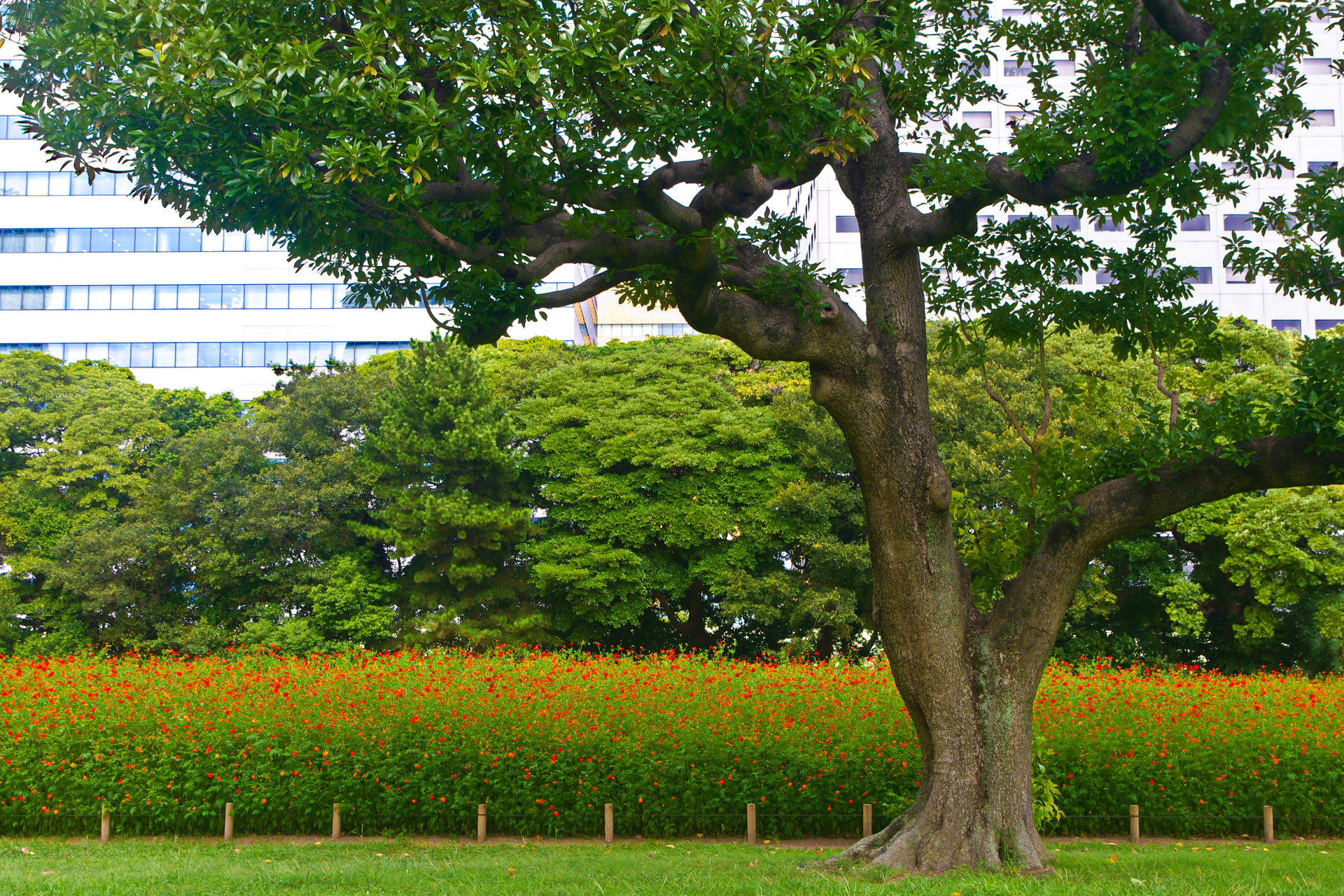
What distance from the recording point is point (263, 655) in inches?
961

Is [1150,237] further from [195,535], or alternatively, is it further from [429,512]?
[195,535]

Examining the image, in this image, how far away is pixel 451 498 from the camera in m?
26.0

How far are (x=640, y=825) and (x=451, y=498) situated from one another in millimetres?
14198

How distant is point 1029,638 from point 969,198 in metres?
3.61

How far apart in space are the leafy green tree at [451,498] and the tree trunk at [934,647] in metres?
17.4

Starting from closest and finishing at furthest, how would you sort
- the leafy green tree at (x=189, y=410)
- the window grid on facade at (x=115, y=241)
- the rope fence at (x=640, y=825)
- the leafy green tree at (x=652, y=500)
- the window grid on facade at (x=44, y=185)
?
the rope fence at (x=640, y=825)
the leafy green tree at (x=652, y=500)
the leafy green tree at (x=189, y=410)
the window grid on facade at (x=44, y=185)
the window grid on facade at (x=115, y=241)

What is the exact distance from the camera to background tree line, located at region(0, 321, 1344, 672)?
24.9 metres

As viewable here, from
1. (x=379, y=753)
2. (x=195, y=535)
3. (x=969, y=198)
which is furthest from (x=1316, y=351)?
(x=195, y=535)

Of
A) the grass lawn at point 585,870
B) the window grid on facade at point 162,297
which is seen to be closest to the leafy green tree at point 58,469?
the window grid on facade at point 162,297

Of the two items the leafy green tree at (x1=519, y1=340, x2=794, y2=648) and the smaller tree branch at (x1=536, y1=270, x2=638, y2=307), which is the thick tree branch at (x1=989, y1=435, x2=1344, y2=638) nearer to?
the smaller tree branch at (x1=536, y1=270, x2=638, y2=307)

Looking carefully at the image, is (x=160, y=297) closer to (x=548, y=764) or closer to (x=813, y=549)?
(x=813, y=549)

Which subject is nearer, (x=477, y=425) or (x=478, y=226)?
(x=478, y=226)

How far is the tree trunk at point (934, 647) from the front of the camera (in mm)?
8344

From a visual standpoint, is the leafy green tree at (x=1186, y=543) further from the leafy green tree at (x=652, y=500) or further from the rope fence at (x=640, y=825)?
the rope fence at (x=640, y=825)
